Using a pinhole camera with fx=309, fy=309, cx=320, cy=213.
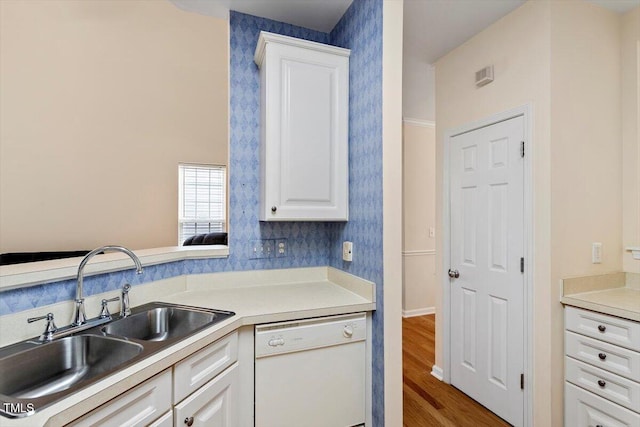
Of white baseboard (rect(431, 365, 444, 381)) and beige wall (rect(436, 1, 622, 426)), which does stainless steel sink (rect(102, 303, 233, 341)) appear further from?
white baseboard (rect(431, 365, 444, 381))

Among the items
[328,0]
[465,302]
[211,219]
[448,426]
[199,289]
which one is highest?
[328,0]

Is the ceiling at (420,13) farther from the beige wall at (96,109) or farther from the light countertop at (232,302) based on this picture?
the light countertop at (232,302)

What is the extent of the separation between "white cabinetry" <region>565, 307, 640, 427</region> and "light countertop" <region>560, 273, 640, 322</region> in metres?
0.05

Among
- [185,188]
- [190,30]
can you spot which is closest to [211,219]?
[185,188]

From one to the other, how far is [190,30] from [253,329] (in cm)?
299

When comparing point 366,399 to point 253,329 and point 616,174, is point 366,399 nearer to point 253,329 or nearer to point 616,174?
point 253,329

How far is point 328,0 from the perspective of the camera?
192cm

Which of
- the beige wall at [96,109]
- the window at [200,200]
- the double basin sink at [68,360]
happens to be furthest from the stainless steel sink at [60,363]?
the window at [200,200]

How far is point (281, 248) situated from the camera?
216cm

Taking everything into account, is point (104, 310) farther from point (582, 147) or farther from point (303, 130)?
point (582, 147)

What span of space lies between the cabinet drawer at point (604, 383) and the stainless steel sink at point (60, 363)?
7.38 ft

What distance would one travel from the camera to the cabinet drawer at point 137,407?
0.88 meters

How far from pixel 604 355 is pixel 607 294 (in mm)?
410

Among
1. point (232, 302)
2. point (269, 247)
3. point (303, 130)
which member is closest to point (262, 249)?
point (269, 247)
